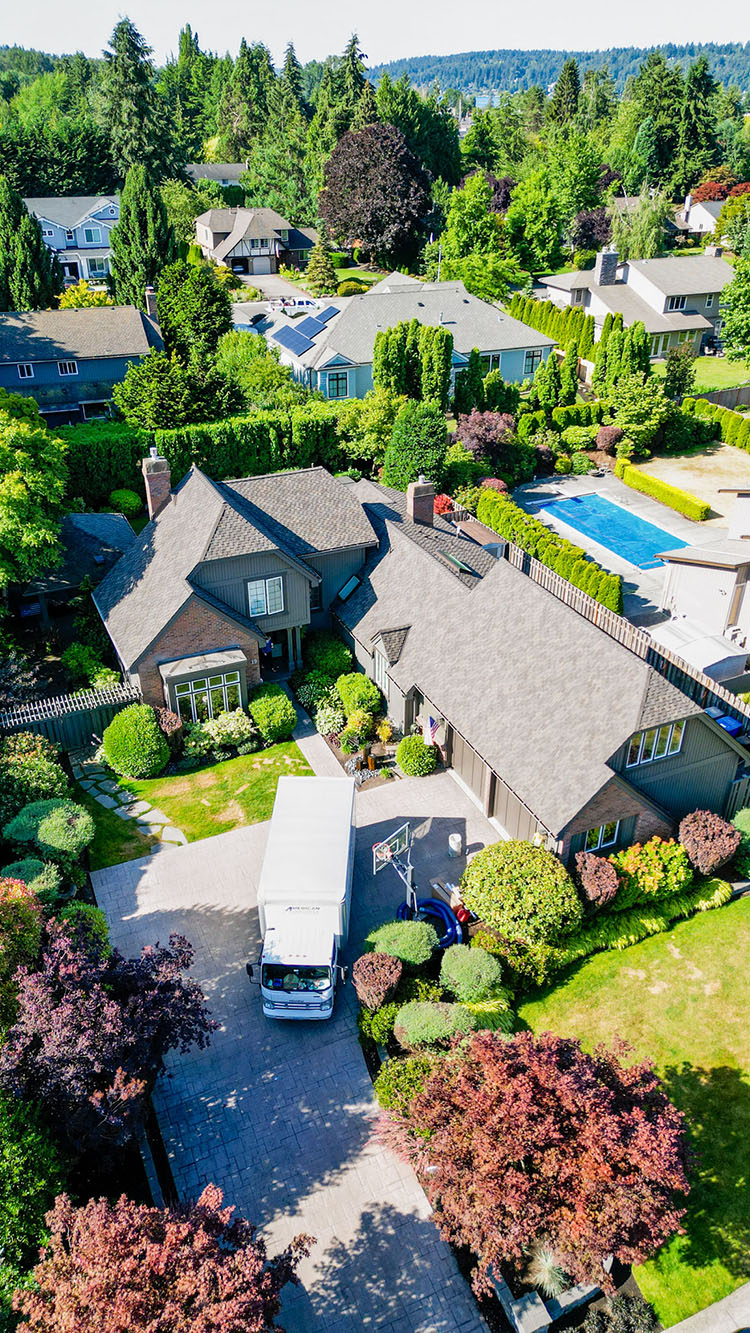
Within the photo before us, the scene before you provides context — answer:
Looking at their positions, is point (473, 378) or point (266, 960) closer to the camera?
point (266, 960)

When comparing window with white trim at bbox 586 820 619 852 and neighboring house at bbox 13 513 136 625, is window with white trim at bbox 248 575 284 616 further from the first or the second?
window with white trim at bbox 586 820 619 852

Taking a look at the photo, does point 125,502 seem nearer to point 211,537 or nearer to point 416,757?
point 211,537

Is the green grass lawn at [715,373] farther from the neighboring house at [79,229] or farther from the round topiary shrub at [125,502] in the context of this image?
the neighboring house at [79,229]

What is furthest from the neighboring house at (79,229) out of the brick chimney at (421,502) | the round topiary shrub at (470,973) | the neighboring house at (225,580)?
the round topiary shrub at (470,973)

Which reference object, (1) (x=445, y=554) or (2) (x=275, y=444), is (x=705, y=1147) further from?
(2) (x=275, y=444)

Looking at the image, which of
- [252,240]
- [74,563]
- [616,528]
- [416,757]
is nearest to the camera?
[416,757]

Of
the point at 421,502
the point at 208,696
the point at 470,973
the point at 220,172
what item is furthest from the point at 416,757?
the point at 220,172

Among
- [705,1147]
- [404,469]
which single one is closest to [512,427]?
[404,469]
